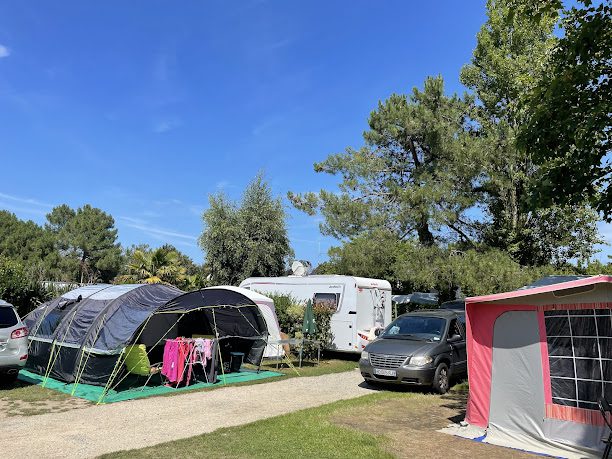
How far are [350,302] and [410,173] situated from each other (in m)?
10.8

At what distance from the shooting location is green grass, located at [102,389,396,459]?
5.70 m

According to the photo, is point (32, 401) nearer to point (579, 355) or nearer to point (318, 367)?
point (318, 367)

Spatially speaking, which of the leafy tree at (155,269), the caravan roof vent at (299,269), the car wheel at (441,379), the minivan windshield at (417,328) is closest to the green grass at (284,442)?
the car wheel at (441,379)

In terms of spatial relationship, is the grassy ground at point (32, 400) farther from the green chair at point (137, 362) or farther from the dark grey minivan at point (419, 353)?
the dark grey minivan at point (419, 353)

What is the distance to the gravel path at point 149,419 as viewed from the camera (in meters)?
6.09

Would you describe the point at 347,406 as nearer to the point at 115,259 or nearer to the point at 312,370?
the point at 312,370

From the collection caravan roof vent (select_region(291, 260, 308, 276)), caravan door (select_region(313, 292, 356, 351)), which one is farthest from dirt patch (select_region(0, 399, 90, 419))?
caravan roof vent (select_region(291, 260, 308, 276))

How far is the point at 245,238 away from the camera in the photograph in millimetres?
24500

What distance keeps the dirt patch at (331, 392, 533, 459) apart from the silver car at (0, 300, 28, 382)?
6204mm

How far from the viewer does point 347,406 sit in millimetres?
8562

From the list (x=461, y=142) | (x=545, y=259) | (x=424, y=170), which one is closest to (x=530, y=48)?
(x=461, y=142)

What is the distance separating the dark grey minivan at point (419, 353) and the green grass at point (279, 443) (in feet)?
9.37

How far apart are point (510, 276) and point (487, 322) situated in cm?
1158

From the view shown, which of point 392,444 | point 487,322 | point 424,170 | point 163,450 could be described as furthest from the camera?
point 424,170
